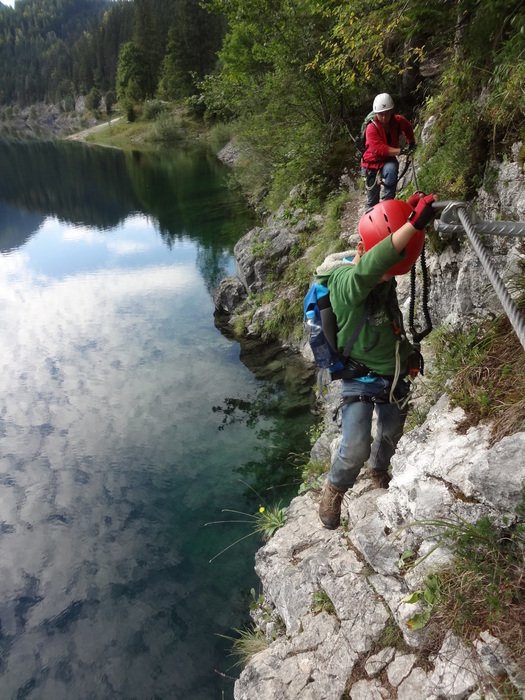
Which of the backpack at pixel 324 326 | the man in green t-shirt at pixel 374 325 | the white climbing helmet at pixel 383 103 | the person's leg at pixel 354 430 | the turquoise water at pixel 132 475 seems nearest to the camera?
the man in green t-shirt at pixel 374 325

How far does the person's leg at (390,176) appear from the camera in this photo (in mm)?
7185

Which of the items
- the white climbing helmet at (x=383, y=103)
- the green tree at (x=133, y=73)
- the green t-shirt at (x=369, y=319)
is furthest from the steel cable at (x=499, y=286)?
the green tree at (x=133, y=73)

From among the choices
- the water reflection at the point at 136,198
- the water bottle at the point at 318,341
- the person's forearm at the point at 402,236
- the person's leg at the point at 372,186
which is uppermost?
the person's forearm at the point at 402,236

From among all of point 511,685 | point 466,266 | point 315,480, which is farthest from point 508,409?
point 315,480

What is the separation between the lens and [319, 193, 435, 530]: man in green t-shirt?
3031mm

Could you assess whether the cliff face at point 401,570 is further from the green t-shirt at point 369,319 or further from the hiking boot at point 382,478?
the green t-shirt at point 369,319

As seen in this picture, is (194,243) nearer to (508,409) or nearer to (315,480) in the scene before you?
(315,480)

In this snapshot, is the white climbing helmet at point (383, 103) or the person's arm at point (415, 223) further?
the white climbing helmet at point (383, 103)

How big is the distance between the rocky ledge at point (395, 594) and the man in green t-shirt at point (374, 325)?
363 mm

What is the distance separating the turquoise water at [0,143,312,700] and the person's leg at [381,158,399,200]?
4513mm

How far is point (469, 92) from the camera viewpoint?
5352mm

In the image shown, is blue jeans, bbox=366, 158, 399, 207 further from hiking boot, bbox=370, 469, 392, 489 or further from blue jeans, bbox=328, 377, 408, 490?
hiking boot, bbox=370, 469, 392, 489

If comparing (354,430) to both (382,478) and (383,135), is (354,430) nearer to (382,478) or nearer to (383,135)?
(382,478)

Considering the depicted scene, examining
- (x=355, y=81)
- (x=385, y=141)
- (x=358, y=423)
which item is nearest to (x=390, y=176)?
(x=385, y=141)
